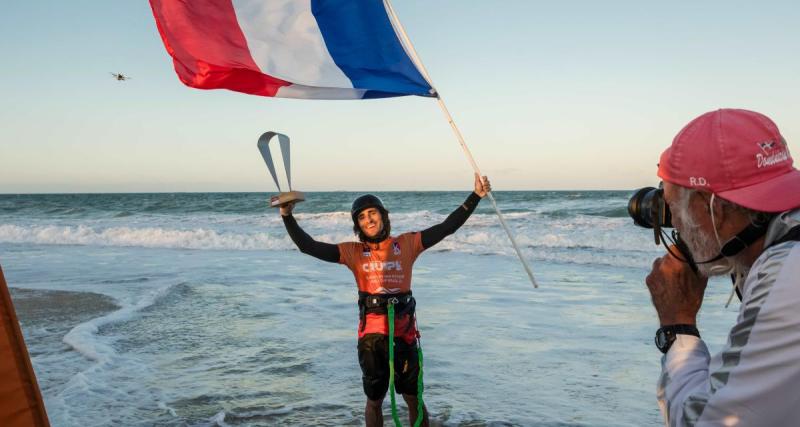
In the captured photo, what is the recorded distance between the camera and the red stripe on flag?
433 centimetres

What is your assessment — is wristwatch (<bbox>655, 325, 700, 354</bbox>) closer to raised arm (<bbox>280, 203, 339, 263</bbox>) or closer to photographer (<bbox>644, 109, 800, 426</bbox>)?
photographer (<bbox>644, 109, 800, 426</bbox>)

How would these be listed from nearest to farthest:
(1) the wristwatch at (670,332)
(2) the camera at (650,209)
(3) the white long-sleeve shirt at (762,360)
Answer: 1. (3) the white long-sleeve shirt at (762,360)
2. (1) the wristwatch at (670,332)
3. (2) the camera at (650,209)

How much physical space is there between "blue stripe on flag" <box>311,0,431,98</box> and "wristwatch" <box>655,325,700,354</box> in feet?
10.5

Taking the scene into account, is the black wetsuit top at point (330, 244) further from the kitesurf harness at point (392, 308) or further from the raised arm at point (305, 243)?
the kitesurf harness at point (392, 308)

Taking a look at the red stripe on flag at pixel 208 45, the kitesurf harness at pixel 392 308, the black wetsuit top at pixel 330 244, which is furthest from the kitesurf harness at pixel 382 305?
the red stripe on flag at pixel 208 45

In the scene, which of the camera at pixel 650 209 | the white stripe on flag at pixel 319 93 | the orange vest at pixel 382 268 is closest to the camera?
the camera at pixel 650 209

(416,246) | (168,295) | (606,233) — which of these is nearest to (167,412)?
(416,246)

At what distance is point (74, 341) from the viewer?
8086mm

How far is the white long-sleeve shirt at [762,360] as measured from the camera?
1197 millimetres

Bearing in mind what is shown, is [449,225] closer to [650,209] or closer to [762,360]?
[650,209]

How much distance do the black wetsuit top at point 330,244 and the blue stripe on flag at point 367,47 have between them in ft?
3.47

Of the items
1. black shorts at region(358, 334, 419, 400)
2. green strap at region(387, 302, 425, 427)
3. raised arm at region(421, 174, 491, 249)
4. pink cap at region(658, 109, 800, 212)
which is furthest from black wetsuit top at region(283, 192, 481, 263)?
pink cap at region(658, 109, 800, 212)

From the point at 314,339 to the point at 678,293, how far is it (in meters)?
6.89

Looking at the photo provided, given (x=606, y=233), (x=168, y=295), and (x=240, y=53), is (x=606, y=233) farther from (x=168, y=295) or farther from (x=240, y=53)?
(x=240, y=53)
